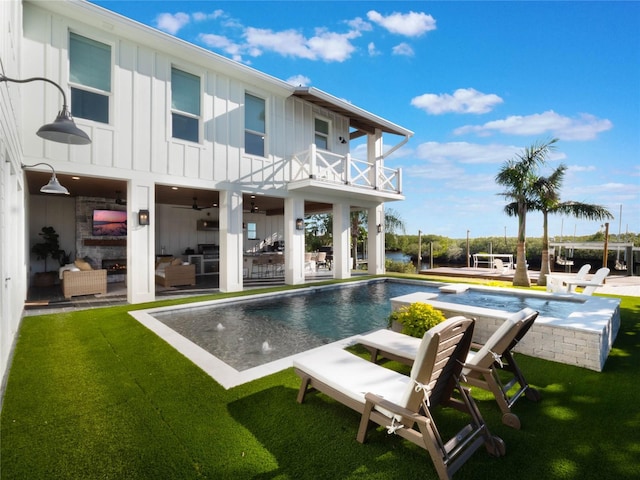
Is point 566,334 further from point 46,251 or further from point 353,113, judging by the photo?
point 46,251

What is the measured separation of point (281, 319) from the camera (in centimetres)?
663

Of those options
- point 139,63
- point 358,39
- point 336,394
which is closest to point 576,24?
point 358,39

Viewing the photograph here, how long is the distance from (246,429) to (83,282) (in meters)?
8.39

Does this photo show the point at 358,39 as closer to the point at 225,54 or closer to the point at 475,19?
the point at 475,19

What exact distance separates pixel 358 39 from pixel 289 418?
1691 centimetres

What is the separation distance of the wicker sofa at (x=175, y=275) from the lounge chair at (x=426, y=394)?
339 inches

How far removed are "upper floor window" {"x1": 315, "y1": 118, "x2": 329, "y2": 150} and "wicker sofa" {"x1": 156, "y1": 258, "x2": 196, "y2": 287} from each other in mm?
6760

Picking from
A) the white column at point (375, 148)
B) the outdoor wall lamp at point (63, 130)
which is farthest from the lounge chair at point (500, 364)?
the white column at point (375, 148)

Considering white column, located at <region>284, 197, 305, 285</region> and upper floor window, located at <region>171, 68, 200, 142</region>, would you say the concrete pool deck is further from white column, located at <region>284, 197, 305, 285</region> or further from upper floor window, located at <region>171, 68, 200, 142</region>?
upper floor window, located at <region>171, 68, 200, 142</region>

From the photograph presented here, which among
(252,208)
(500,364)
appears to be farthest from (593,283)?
(252,208)

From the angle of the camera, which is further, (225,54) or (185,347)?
(225,54)

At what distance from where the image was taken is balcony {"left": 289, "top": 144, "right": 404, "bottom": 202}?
1034 centimetres

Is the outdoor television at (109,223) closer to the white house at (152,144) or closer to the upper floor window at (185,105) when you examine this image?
the white house at (152,144)

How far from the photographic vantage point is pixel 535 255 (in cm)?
3086
